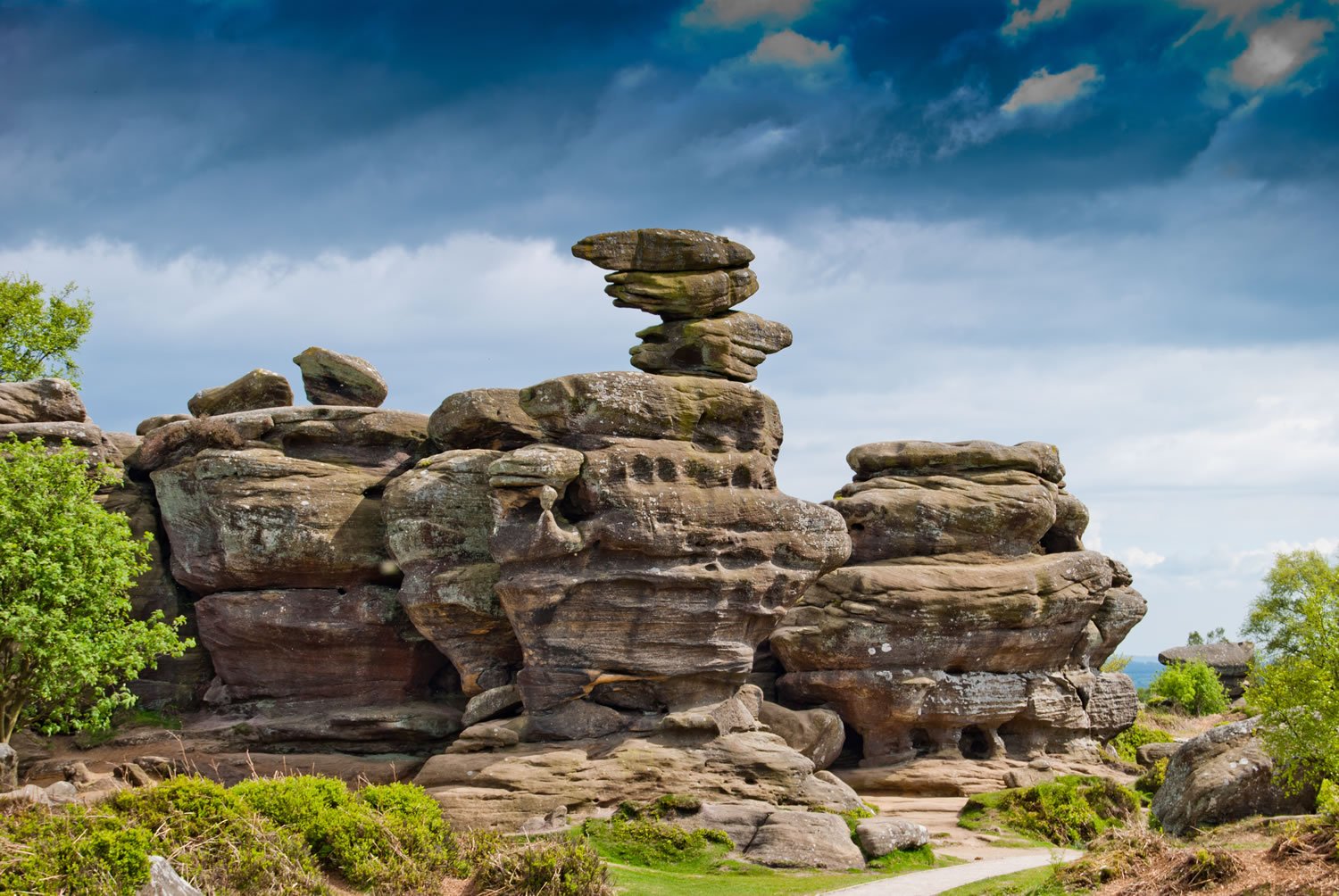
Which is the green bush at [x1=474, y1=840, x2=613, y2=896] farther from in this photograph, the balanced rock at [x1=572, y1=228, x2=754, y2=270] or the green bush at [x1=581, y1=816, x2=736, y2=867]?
the balanced rock at [x1=572, y1=228, x2=754, y2=270]

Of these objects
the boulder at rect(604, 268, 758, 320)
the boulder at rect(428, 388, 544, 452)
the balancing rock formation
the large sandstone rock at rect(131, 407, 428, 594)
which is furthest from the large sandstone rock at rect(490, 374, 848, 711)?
the large sandstone rock at rect(131, 407, 428, 594)

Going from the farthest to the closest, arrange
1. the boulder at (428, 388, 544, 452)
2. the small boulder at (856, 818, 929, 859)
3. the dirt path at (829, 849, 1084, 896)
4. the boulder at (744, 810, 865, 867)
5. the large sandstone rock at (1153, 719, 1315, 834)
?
the boulder at (428, 388, 544, 452) < the small boulder at (856, 818, 929, 859) < the boulder at (744, 810, 865, 867) < the large sandstone rock at (1153, 719, 1315, 834) < the dirt path at (829, 849, 1084, 896)

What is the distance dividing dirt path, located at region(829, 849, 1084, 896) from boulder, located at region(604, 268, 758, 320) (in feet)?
62.5

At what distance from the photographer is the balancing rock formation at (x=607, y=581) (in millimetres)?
33469

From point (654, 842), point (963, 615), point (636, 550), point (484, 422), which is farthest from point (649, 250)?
point (654, 842)

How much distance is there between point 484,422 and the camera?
38.5 metres

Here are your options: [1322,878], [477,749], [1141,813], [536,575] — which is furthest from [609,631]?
[1322,878]

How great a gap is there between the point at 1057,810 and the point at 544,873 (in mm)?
15722

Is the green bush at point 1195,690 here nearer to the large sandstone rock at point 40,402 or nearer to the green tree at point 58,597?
the green tree at point 58,597

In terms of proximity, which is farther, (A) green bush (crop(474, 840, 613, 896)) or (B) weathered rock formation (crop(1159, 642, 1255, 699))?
(B) weathered rock formation (crop(1159, 642, 1255, 699))

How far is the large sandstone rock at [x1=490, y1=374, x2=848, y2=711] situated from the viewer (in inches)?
1320

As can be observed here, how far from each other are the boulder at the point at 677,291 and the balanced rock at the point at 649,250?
29cm

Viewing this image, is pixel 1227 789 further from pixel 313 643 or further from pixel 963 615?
pixel 313 643

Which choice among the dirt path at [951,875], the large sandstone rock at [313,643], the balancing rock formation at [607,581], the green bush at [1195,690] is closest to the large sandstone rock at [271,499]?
the balancing rock formation at [607,581]
